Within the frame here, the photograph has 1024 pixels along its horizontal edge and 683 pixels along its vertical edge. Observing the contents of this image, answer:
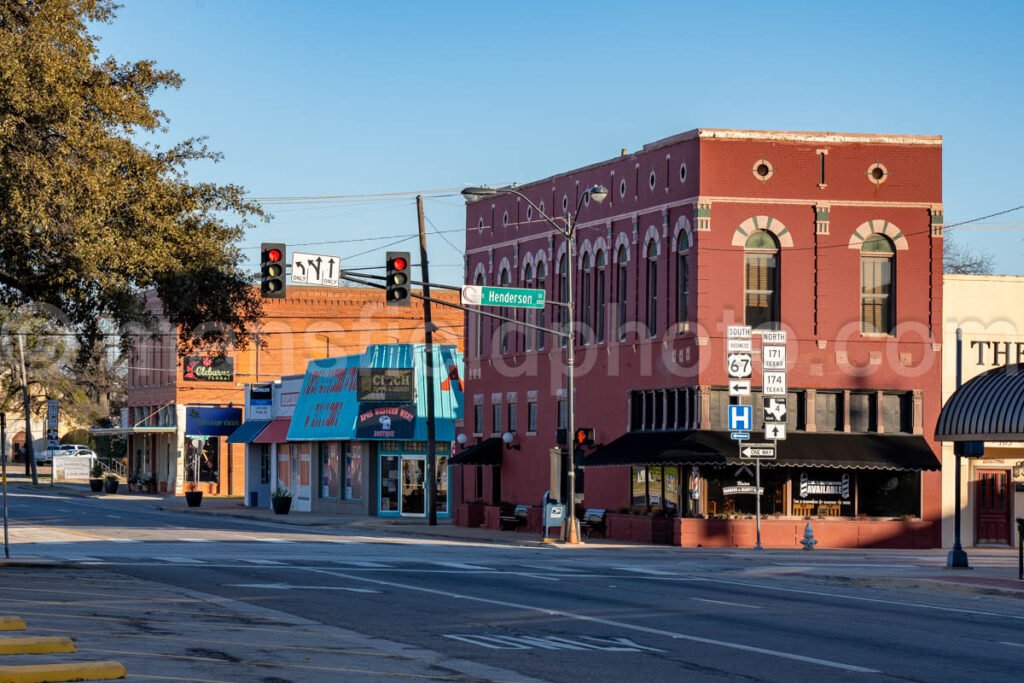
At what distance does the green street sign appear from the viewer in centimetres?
3756

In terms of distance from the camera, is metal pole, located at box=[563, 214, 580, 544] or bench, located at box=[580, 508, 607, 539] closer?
metal pole, located at box=[563, 214, 580, 544]

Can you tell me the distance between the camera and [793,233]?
40.5 m

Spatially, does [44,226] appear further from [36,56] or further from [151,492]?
[151,492]

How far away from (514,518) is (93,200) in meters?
26.6

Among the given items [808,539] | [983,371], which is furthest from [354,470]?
[983,371]

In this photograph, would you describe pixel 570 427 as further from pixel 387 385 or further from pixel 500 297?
pixel 387 385

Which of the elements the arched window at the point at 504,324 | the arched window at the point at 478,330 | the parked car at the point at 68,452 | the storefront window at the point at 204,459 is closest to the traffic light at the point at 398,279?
the arched window at the point at 504,324

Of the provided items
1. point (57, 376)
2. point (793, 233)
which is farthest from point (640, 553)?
point (57, 376)

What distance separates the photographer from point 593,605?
21.7 m

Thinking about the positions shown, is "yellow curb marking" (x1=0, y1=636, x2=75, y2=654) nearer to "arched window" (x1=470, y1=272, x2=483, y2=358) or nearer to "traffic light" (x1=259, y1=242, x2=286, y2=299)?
"traffic light" (x1=259, y1=242, x2=286, y2=299)

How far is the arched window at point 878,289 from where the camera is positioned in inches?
1610

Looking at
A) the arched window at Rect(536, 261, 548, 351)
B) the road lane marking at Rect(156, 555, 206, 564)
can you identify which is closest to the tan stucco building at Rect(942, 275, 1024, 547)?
the arched window at Rect(536, 261, 548, 351)

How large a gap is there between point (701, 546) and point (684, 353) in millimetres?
5342

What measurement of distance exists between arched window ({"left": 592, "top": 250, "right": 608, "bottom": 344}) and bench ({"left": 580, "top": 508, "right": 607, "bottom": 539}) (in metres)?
A: 5.33
